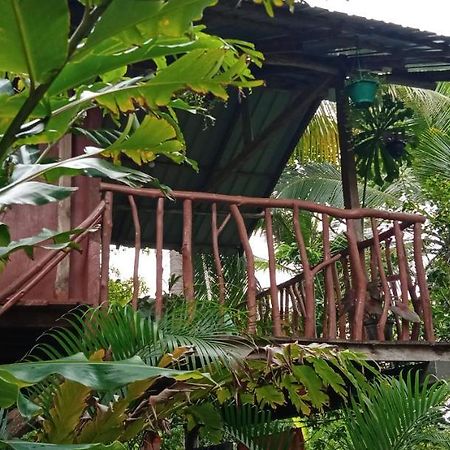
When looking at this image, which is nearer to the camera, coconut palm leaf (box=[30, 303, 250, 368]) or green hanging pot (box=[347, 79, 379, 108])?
coconut palm leaf (box=[30, 303, 250, 368])

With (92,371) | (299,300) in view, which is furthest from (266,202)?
(92,371)

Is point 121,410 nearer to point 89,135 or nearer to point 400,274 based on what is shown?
point 89,135

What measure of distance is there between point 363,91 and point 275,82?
51.9 inches

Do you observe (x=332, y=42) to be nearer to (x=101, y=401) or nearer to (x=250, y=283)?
(x=250, y=283)

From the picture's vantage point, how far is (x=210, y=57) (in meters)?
2.56

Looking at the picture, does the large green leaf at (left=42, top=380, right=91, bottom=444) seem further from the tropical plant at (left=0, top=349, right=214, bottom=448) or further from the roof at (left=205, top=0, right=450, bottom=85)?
the roof at (left=205, top=0, right=450, bottom=85)

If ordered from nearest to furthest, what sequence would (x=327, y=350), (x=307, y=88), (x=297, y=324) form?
(x=327, y=350) < (x=297, y=324) < (x=307, y=88)

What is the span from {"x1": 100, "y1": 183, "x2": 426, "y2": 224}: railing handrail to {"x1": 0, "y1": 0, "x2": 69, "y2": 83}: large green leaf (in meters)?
2.94

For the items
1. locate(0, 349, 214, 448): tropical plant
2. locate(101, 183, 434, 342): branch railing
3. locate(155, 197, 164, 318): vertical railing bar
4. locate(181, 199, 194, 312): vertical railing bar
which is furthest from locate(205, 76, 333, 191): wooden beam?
locate(0, 349, 214, 448): tropical plant

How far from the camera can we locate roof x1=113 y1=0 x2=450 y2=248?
5.68 m

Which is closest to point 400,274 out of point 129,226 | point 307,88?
point 307,88

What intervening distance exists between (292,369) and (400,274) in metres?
1.23

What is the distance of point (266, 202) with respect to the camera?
511 centimetres

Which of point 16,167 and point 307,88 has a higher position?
point 307,88
